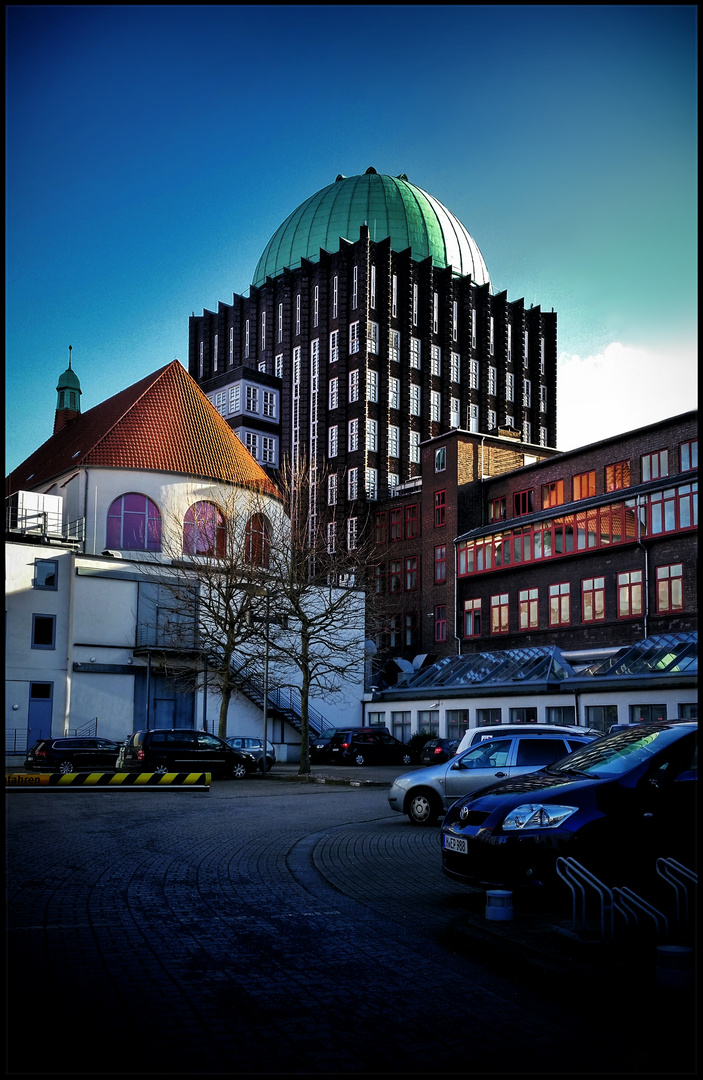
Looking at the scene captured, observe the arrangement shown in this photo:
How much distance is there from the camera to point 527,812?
9539 mm

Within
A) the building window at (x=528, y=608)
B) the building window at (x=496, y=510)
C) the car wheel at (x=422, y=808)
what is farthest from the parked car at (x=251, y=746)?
the building window at (x=496, y=510)

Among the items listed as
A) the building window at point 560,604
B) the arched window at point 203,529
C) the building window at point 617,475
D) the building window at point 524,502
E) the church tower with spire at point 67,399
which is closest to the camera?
the arched window at point 203,529

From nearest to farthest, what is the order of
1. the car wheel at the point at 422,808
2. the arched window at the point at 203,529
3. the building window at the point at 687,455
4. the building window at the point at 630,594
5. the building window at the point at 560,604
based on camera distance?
the car wheel at the point at 422,808, the building window at the point at 630,594, the building window at the point at 687,455, the arched window at the point at 203,529, the building window at the point at 560,604

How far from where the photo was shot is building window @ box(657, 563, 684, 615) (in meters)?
43.0

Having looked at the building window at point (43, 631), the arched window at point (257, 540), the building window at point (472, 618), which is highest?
the arched window at point (257, 540)

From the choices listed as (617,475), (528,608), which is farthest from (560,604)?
(617,475)

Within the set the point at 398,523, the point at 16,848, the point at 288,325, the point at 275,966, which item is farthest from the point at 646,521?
the point at 288,325

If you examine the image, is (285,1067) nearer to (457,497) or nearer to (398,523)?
(457,497)

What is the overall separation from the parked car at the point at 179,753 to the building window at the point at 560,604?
22010 mm

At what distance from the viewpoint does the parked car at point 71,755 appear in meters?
33.4

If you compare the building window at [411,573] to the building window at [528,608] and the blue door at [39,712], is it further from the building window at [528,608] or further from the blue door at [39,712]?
the blue door at [39,712]

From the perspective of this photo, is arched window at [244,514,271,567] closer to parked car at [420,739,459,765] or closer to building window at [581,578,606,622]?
parked car at [420,739,459,765]

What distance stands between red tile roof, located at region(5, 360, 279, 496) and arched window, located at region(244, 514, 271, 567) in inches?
147

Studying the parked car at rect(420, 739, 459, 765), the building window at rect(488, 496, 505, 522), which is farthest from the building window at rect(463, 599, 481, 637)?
the parked car at rect(420, 739, 459, 765)
